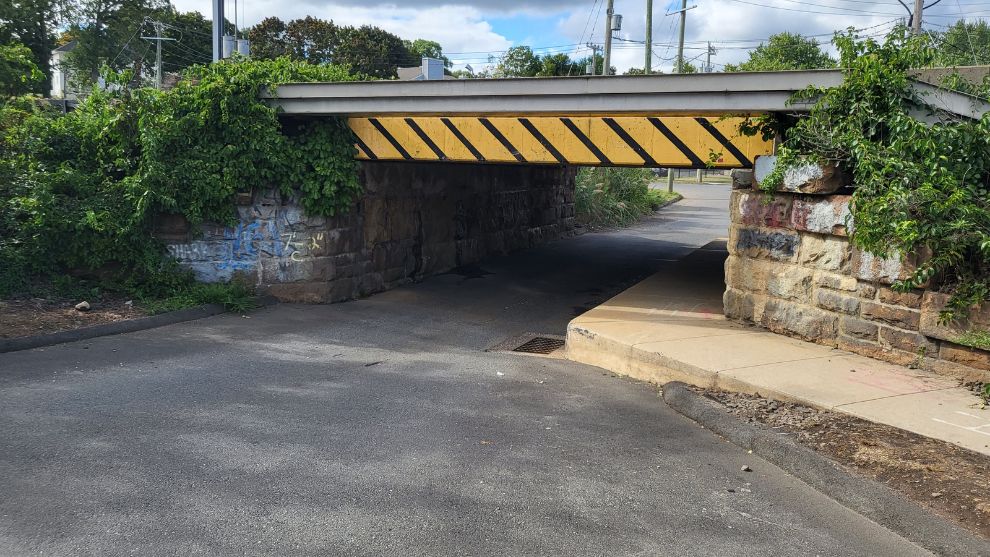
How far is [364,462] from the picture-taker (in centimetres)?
507

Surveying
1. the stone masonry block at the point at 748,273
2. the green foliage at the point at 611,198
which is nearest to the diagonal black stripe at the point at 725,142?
the stone masonry block at the point at 748,273

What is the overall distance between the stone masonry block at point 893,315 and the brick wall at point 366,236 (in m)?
7.10

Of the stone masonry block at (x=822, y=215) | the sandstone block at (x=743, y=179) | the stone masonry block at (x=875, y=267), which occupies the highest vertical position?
the sandstone block at (x=743, y=179)

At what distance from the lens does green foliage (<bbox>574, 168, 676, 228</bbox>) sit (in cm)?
2575

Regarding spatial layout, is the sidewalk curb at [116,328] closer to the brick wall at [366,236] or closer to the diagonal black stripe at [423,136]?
the brick wall at [366,236]

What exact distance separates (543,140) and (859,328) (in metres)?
4.61

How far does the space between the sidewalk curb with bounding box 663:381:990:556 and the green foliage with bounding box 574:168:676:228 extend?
64.4 feet

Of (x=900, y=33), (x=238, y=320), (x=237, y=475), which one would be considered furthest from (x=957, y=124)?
(x=238, y=320)

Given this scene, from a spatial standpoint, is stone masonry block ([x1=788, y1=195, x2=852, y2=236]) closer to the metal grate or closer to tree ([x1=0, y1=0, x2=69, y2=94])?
the metal grate

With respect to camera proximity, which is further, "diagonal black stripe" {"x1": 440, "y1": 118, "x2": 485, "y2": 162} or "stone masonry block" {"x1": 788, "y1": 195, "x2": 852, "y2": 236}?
"diagonal black stripe" {"x1": 440, "y1": 118, "x2": 485, "y2": 162}

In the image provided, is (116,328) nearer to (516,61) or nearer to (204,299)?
(204,299)

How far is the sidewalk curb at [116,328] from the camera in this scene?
8172mm

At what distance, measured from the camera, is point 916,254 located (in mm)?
6754

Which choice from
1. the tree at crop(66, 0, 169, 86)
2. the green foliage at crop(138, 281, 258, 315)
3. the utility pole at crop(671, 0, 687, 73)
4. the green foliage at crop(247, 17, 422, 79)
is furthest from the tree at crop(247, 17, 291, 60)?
the green foliage at crop(138, 281, 258, 315)
